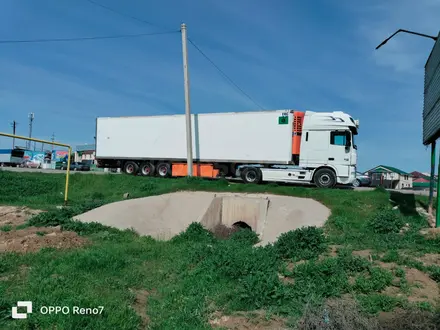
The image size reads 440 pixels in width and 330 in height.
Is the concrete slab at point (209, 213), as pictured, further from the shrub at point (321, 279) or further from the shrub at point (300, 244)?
the shrub at point (321, 279)

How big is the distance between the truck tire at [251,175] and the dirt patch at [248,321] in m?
15.2

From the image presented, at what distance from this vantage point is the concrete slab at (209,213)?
12289 mm

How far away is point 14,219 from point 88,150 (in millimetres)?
59204

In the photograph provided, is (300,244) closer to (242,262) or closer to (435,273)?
(242,262)

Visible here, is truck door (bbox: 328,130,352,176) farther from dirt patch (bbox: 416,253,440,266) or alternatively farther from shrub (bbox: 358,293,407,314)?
shrub (bbox: 358,293,407,314)

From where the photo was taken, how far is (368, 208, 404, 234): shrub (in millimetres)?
10125

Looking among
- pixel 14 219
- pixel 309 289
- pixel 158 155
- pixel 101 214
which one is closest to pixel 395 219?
pixel 309 289

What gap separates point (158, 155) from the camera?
23.5m

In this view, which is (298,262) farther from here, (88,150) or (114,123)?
(88,150)

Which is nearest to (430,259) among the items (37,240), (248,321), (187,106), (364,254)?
(364,254)

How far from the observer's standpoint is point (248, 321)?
4.91 metres

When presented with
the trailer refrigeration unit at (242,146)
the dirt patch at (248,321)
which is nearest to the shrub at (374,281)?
the dirt patch at (248,321)

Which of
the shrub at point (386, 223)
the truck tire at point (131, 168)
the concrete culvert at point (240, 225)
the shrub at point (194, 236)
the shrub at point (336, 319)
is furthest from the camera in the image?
the truck tire at point (131, 168)

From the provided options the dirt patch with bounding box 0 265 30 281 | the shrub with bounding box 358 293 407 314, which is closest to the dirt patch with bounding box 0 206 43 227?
the dirt patch with bounding box 0 265 30 281
